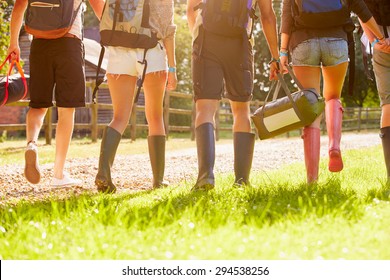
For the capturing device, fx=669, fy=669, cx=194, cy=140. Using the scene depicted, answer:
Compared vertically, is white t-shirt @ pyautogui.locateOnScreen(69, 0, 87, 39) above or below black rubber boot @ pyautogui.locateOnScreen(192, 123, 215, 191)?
above

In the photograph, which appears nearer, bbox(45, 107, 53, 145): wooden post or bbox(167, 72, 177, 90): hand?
bbox(167, 72, 177, 90): hand

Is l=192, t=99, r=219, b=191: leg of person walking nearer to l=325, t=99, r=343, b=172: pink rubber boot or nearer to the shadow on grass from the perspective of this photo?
the shadow on grass

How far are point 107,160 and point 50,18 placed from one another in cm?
113

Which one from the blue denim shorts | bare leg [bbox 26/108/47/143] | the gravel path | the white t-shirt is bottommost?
the gravel path

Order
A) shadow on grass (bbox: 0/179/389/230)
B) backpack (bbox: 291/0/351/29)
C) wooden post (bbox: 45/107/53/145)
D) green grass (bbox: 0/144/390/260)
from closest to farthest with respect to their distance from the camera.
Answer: green grass (bbox: 0/144/390/260) → shadow on grass (bbox: 0/179/389/230) → backpack (bbox: 291/0/351/29) → wooden post (bbox: 45/107/53/145)

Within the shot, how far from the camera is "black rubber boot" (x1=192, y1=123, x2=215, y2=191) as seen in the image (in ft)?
14.3

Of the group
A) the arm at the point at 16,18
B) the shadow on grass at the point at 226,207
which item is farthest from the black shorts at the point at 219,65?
the arm at the point at 16,18

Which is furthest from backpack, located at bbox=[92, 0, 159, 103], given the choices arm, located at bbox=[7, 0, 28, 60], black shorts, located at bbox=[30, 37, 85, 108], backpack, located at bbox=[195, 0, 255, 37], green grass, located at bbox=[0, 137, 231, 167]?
green grass, located at bbox=[0, 137, 231, 167]

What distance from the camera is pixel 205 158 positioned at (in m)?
4.48

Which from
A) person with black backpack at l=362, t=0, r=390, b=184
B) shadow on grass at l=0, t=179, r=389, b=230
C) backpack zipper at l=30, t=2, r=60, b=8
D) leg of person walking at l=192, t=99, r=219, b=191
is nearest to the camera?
shadow on grass at l=0, t=179, r=389, b=230

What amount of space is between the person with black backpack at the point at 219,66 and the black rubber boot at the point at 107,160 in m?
0.62

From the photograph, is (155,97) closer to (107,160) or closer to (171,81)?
(171,81)

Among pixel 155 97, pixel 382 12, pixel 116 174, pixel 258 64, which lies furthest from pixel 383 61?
pixel 258 64

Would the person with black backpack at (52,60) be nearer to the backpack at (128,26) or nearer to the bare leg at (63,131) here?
the bare leg at (63,131)
